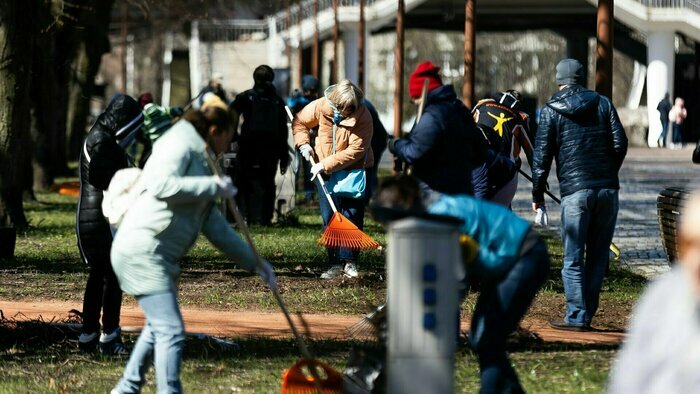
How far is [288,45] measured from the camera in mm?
61406

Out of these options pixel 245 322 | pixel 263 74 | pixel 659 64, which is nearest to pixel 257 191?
pixel 263 74

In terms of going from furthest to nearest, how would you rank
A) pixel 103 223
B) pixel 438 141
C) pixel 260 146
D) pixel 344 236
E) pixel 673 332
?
pixel 260 146 → pixel 344 236 → pixel 103 223 → pixel 438 141 → pixel 673 332

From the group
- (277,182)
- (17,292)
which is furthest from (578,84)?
(277,182)

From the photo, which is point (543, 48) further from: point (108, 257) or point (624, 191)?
point (108, 257)

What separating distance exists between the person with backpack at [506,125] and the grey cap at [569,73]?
→ 1478mm

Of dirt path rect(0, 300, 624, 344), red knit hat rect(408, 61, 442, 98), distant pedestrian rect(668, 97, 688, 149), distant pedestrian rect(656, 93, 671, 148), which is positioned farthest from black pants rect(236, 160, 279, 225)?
distant pedestrian rect(668, 97, 688, 149)

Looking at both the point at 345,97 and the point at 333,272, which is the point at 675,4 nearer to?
the point at 333,272

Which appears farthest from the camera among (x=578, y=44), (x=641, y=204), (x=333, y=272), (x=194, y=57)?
(x=578, y=44)

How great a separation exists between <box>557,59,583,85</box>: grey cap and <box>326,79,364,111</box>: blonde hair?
8.31 ft

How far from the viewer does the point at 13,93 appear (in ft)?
60.6

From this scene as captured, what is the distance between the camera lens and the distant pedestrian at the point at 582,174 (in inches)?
396

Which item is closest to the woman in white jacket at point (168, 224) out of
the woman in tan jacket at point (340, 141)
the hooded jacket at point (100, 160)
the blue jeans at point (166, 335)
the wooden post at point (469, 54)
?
the blue jeans at point (166, 335)

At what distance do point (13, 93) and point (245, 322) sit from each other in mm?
8826

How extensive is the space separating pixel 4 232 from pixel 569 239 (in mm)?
6966
